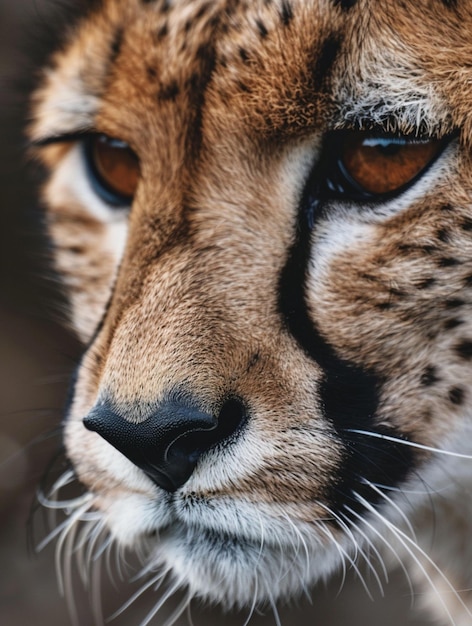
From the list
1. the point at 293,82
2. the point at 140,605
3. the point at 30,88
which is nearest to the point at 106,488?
the point at 293,82

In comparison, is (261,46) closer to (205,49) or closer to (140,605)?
(205,49)

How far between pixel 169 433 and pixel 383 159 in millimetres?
529

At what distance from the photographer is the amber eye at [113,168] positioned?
1.71m

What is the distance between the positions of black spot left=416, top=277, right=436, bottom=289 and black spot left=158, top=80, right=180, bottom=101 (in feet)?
1.70

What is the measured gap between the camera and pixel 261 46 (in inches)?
54.3

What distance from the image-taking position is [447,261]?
137 cm

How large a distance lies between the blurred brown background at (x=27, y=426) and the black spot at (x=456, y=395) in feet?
4.00

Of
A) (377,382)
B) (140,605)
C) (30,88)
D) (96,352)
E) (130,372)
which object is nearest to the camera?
(130,372)

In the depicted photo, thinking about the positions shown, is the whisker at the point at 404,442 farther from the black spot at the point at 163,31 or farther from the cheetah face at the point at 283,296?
the black spot at the point at 163,31

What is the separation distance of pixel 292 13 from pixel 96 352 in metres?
0.64

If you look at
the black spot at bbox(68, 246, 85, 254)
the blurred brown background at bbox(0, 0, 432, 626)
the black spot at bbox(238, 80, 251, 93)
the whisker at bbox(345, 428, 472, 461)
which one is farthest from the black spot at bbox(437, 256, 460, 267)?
the blurred brown background at bbox(0, 0, 432, 626)

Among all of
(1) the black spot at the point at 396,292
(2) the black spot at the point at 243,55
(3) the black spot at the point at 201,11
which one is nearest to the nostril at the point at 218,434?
(1) the black spot at the point at 396,292

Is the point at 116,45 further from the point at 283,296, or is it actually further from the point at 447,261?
the point at 447,261

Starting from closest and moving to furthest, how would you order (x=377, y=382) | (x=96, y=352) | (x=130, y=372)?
(x=130, y=372) → (x=377, y=382) → (x=96, y=352)
